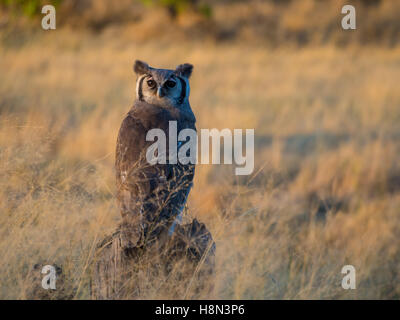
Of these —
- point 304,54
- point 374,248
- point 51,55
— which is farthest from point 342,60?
point 374,248

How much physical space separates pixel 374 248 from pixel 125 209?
3.66m

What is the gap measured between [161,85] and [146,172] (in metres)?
0.71

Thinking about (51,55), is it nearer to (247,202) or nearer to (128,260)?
(247,202)

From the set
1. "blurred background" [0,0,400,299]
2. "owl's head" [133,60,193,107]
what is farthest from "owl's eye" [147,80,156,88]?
"blurred background" [0,0,400,299]

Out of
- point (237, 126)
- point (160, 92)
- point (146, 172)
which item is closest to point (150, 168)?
point (146, 172)

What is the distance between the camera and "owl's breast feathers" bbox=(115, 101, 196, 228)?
3.29 metres

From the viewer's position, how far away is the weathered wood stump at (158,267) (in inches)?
132

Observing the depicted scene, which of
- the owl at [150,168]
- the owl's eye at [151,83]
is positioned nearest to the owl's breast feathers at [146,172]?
the owl at [150,168]

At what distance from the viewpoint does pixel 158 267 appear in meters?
3.40

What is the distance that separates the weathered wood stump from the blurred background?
0.06 metres

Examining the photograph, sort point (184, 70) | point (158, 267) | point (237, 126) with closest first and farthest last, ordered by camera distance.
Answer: point (158, 267), point (184, 70), point (237, 126)

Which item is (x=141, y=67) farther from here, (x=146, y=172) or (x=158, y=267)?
(x=158, y=267)

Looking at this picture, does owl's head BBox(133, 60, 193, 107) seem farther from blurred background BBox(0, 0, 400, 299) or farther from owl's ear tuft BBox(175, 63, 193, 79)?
blurred background BBox(0, 0, 400, 299)
